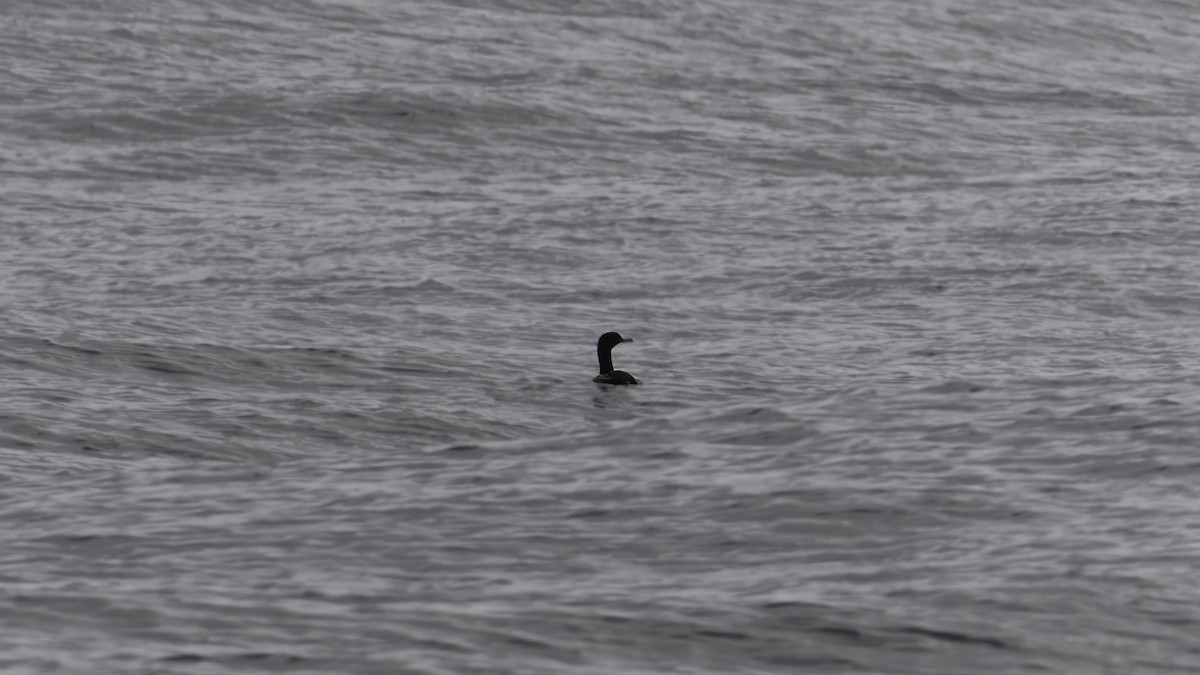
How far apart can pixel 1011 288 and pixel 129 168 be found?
60.6ft

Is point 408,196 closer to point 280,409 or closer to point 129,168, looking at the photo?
point 129,168

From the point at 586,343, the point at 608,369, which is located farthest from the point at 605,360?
the point at 586,343

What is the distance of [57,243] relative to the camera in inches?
1312

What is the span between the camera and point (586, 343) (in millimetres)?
27859

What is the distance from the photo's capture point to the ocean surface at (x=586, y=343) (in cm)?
1616

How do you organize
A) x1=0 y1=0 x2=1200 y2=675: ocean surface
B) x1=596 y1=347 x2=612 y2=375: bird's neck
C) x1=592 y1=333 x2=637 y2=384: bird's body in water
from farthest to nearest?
x1=596 y1=347 x2=612 y2=375: bird's neck, x1=592 y1=333 x2=637 y2=384: bird's body in water, x1=0 y1=0 x2=1200 y2=675: ocean surface

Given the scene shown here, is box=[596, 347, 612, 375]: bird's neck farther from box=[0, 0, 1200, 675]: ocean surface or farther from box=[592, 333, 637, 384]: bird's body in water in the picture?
box=[0, 0, 1200, 675]: ocean surface

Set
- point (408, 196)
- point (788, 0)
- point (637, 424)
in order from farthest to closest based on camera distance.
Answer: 1. point (788, 0)
2. point (408, 196)
3. point (637, 424)

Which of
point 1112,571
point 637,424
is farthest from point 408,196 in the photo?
point 1112,571

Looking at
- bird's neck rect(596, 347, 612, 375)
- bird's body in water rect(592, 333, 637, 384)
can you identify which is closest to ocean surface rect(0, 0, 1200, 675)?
bird's body in water rect(592, 333, 637, 384)

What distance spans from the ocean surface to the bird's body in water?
0.19 metres

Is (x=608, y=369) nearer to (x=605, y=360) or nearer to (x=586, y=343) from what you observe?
(x=605, y=360)

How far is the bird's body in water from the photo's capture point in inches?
984

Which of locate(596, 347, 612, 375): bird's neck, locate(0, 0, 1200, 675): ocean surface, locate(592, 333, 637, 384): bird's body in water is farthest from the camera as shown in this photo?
locate(596, 347, 612, 375): bird's neck
